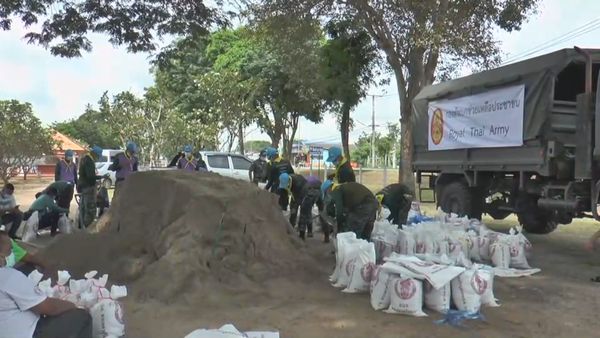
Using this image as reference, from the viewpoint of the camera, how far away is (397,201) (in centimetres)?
917

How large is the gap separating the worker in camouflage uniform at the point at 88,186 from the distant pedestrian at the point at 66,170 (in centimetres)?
97

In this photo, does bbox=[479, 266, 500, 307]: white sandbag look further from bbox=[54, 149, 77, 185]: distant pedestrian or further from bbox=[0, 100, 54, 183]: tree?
bbox=[0, 100, 54, 183]: tree

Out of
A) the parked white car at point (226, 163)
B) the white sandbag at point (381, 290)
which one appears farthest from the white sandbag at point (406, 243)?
the parked white car at point (226, 163)

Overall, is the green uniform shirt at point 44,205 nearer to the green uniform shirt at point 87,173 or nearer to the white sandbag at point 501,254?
the green uniform shirt at point 87,173

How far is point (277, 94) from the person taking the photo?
1141 inches

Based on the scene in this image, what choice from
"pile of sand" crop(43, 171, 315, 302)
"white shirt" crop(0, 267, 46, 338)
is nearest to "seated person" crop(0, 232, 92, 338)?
"white shirt" crop(0, 267, 46, 338)

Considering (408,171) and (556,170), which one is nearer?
(556,170)

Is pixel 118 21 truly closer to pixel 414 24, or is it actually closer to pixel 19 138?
pixel 414 24

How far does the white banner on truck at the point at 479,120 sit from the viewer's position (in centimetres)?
903

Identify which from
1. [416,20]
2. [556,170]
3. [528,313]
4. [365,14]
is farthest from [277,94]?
[528,313]

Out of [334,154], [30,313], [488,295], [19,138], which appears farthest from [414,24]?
[19,138]

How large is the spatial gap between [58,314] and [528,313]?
13.2 feet

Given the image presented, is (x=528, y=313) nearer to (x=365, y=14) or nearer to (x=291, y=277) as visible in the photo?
(x=291, y=277)

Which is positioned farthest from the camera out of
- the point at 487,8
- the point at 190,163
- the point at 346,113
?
the point at 346,113
